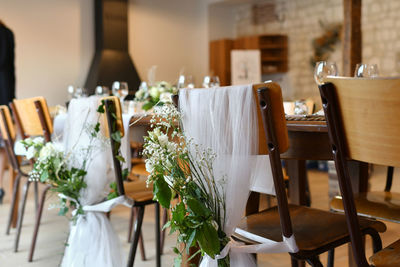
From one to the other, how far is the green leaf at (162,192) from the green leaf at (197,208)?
0.29ft

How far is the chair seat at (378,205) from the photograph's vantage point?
1.71m

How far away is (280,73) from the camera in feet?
30.1

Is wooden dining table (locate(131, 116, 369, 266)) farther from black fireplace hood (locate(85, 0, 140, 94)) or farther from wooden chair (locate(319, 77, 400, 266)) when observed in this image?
black fireplace hood (locate(85, 0, 140, 94))

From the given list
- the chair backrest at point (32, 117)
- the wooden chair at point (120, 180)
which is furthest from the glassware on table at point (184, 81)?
the wooden chair at point (120, 180)

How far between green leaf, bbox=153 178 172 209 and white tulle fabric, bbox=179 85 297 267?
162 millimetres

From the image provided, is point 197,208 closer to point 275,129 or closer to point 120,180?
point 275,129

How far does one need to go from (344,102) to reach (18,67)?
6.88 metres

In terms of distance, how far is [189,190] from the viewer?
1464mm

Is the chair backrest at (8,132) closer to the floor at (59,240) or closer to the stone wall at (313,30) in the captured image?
the floor at (59,240)

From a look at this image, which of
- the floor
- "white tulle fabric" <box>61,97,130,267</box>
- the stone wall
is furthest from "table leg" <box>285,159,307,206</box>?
the stone wall

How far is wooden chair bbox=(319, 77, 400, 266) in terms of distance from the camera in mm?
1054

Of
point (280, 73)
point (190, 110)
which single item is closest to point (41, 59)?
point (280, 73)

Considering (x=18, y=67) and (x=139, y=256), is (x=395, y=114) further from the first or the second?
(x=18, y=67)

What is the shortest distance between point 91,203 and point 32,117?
991 mm
